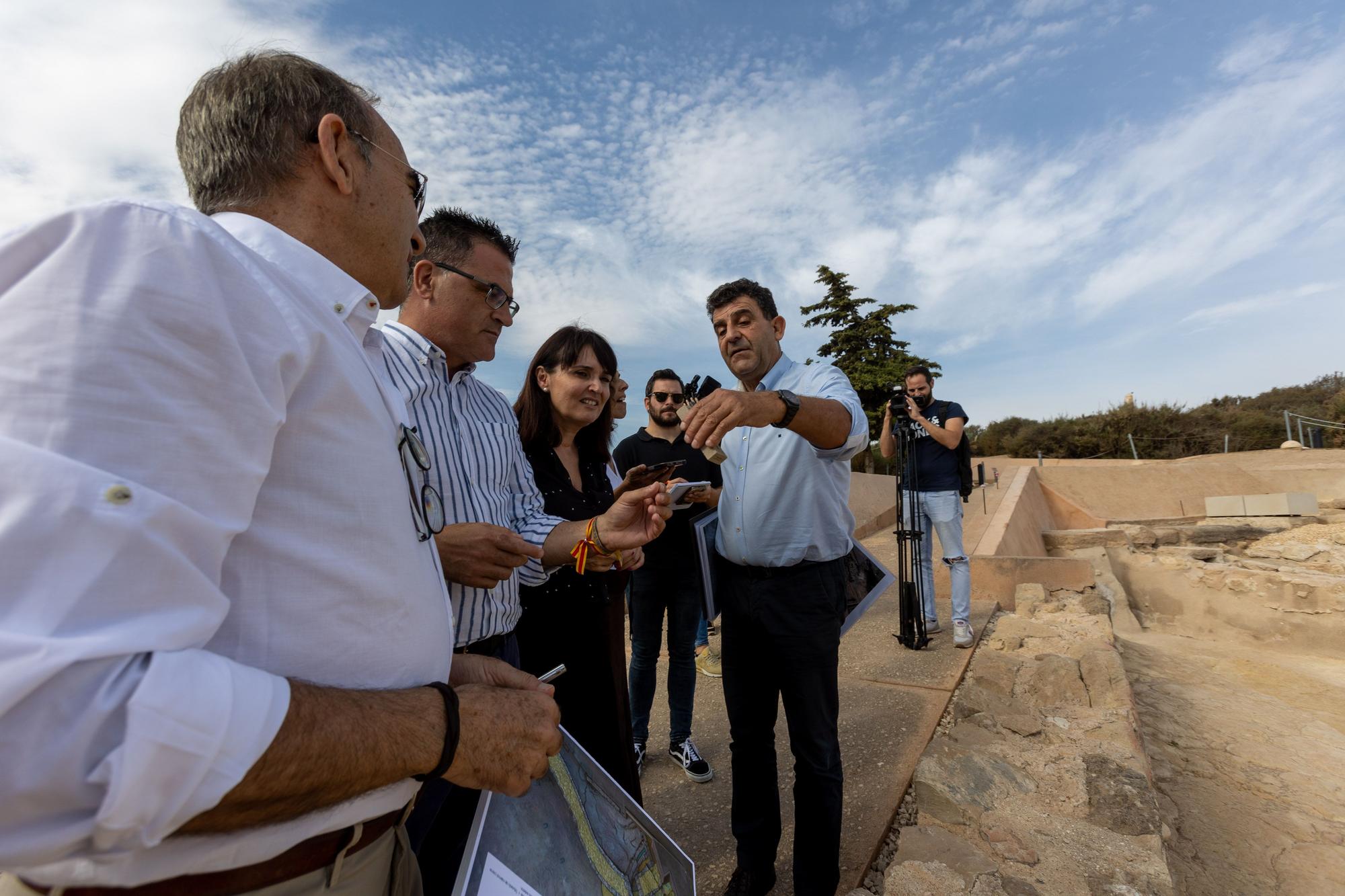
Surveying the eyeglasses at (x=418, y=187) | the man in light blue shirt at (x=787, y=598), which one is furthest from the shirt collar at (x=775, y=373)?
the eyeglasses at (x=418, y=187)

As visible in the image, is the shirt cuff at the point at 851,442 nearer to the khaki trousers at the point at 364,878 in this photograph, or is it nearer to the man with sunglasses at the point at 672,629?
the man with sunglasses at the point at 672,629

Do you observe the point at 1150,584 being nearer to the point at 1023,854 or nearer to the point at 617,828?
the point at 1023,854

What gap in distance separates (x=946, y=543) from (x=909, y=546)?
282mm

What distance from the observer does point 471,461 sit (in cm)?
198

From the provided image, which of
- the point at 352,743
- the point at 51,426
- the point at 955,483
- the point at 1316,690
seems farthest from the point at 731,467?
the point at 1316,690

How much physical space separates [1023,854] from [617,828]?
185 centimetres

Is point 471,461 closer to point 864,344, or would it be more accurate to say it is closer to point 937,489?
point 937,489

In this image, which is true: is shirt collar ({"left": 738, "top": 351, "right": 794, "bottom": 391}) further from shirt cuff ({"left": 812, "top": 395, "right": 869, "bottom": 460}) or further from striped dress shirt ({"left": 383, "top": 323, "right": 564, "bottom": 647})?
striped dress shirt ({"left": 383, "top": 323, "right": 564, "bottom": 647})

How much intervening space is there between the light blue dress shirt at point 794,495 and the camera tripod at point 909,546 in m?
2.70

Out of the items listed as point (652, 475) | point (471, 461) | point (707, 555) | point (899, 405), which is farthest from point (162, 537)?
point (899, 405)

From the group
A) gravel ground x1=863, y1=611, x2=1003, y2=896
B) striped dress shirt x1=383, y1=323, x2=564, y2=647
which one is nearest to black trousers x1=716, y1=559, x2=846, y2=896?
gravel ground x1=863, y1=611, x2=1003, y2=896

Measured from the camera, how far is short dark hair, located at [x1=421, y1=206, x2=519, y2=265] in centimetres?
215

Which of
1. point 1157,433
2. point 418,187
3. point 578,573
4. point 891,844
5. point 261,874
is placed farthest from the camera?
point 1157,433

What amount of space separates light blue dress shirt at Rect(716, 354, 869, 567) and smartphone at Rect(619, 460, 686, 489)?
0.42 metres
